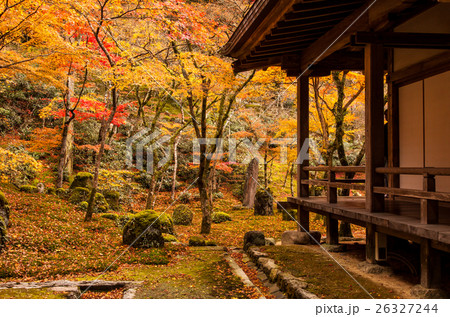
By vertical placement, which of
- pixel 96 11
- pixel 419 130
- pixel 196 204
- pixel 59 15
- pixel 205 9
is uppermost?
pixel 205 9

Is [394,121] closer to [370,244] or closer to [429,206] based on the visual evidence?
[370,244]

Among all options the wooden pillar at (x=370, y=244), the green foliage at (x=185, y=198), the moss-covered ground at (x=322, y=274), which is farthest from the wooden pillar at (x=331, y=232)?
the green foliage at (x=185, y=198)

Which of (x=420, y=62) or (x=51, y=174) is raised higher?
(x=420, y=62)

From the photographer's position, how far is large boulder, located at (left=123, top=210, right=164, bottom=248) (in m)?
9.59

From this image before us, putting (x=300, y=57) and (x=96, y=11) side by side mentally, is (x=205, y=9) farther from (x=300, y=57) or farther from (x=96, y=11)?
(x=300, y=57)

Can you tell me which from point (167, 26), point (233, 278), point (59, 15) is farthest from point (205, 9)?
point (233, 278)

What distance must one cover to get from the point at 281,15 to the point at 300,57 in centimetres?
287

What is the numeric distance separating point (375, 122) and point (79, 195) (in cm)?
1312

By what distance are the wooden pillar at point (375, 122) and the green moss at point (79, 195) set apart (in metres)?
12.8

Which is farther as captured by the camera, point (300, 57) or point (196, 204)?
point (196, 204)

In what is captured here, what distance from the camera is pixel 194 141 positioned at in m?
23.3

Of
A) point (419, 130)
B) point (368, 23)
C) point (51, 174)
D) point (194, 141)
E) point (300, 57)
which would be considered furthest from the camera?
point (194, 141)

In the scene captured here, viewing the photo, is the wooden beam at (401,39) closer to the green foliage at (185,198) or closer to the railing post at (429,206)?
the railing post at (429,206)

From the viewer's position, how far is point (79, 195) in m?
15.2
